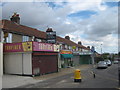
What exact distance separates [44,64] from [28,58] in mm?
2830

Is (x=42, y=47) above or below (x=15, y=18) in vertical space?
below

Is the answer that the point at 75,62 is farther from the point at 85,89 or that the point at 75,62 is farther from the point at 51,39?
the point at 85,89

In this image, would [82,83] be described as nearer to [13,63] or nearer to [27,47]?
[27,47]

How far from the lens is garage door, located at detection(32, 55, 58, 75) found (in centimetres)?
2102

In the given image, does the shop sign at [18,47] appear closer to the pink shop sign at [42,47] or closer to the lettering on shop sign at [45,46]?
the pink shop sign at [42,47]

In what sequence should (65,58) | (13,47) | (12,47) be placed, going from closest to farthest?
1. (13,47)
2. (12,47)
3. (65,58)

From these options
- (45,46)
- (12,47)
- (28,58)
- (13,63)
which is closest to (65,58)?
(45,46)

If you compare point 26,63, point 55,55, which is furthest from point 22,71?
point 55,55

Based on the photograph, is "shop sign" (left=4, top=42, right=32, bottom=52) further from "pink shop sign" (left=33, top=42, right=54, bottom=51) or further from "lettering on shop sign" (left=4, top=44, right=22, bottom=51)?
"pink shop sign" (left=33, top=42, right=54, bottom=51)

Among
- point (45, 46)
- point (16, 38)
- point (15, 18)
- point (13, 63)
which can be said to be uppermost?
point (15, 18)

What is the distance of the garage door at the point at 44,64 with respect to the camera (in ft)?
69.0

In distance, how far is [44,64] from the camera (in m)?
22.8

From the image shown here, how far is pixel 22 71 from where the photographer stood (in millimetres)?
21141

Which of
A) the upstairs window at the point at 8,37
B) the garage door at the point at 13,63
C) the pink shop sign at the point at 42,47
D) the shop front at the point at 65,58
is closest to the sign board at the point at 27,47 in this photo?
the pink shop sign at the point at 42,47
